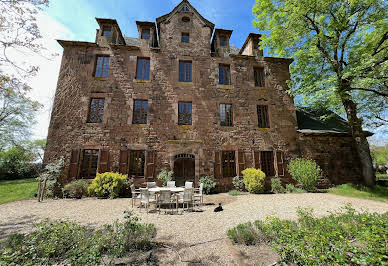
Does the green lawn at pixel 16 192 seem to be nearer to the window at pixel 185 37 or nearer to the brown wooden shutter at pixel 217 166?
the brown wooden shutter at pixel 217 166

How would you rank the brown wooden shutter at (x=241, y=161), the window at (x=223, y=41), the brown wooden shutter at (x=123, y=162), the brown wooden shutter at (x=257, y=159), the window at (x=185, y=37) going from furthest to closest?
the window at (x=223, y=41) < the window at (x=185, y=37) < the brown wooden shutter at (x=257, y=159) < the brown wooden shutter at (x=241, y=161) < the brown wooden shutter at (x=123, y=162)

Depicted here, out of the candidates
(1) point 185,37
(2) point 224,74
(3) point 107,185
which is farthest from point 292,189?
(1) point 185,37

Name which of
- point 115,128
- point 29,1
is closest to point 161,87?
point 115,128

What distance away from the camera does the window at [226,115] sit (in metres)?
11.5

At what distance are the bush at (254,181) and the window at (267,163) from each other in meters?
1.42

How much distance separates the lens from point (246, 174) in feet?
33.0

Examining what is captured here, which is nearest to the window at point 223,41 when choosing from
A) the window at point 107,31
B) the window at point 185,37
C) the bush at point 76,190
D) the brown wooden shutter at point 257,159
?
the window at point 185,37

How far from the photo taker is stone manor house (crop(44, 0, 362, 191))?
10.1m

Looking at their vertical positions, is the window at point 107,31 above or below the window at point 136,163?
above

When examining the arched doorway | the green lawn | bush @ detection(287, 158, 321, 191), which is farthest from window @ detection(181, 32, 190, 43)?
the green lawn

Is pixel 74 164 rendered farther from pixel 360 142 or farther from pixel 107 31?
pixel 360 142

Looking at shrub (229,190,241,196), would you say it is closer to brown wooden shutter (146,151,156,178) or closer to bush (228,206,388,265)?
brown wooden shutter (146,151,156,178)

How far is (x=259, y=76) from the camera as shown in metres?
12.8

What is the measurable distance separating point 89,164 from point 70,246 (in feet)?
26.5
